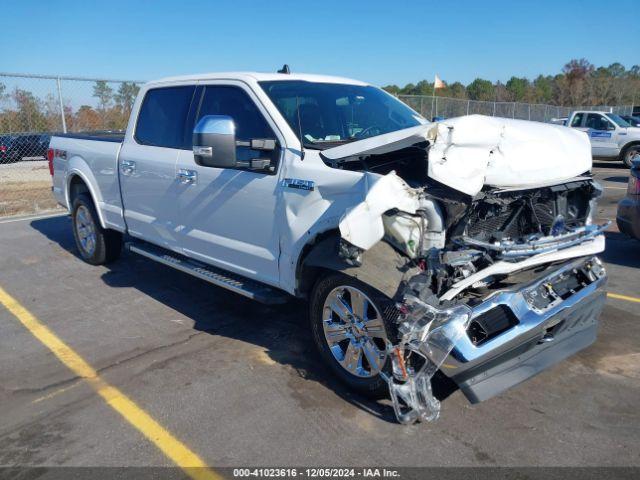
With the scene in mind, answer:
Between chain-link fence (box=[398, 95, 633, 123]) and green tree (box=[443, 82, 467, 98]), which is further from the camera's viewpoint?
green tree (box=[443, 82, 467, 98])

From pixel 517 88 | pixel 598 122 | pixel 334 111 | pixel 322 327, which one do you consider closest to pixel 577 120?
pixel 598 122

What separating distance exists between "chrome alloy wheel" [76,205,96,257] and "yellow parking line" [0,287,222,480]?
1.59 m

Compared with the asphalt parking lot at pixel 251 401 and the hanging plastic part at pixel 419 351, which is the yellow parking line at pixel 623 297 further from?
the hanging plastic part at pixel 419 351

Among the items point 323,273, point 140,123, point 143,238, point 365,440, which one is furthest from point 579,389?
point 140,123

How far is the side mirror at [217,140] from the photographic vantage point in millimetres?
3584

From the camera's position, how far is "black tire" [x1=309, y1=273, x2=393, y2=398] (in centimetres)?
319


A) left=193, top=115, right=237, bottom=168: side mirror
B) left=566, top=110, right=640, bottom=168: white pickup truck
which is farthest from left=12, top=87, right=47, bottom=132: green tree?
left=566, top=110, right=640, bottom=168: white pickup truck

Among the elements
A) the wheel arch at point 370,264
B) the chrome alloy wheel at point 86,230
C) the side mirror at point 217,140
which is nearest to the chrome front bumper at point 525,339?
the wheel arch at point 370,264

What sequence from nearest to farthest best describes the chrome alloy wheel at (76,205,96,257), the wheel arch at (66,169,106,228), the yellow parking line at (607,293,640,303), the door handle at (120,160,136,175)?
the yellow parking line at (607,293,640,303) < the door handle at (120,160,136,175) < the wheel arch at (66,169,106,228) < the chrome alloy wheel at (76,205,96,257)

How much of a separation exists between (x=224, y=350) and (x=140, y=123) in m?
2.64

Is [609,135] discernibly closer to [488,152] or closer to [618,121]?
[618,121]

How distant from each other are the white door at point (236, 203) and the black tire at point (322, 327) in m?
0.49

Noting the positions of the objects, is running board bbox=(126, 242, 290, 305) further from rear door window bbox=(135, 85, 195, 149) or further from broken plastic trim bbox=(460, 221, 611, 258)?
broken plastic trim bbox=(460, 221, 611, 258)

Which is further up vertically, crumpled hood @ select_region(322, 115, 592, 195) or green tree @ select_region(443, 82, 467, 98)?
green tree @ select_region(443, 82, 467, 98)
